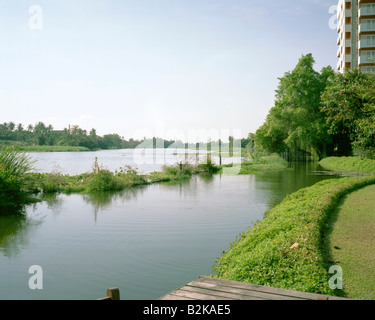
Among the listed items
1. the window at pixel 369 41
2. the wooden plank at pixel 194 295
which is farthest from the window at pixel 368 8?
the wooden plank at pixel 194 295

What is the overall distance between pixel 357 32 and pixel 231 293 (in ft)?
175

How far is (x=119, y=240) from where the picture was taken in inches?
340

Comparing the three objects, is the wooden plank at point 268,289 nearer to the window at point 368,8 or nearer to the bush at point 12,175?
the bush at point 12,175

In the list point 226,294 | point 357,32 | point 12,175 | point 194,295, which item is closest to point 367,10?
point 357,32

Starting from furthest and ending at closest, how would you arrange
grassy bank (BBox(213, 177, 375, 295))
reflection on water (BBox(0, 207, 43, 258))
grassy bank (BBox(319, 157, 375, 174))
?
Answer: grassy bank (BBox(319, 157, 375, 174)), reflection on water (BBox(0, 207, 43, 258)), grassy bank (BBox(213, 177, 375, 295))

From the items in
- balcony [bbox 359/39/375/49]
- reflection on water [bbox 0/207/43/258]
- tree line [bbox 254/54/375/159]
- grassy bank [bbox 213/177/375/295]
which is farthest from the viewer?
balcony [bbox 359/39/375/49]

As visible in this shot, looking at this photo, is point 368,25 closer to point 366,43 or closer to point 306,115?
point 366,43

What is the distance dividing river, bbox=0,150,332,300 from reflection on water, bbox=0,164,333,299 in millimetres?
17

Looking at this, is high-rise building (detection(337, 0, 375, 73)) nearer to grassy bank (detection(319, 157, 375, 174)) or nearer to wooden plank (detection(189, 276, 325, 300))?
grassy bank (detection(319, 157, 375, 174))

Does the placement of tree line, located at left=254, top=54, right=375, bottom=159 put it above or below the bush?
above

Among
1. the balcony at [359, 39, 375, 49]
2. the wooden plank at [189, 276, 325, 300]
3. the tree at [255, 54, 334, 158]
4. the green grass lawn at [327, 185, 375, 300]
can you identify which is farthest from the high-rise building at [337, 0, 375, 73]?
the wooden plank at [189, 276, 325, 300]

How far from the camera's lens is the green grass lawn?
4.91 m
